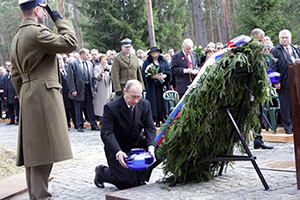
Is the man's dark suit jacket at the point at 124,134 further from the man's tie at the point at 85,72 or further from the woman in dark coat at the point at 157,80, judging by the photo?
the man's tie at the point at 85,72

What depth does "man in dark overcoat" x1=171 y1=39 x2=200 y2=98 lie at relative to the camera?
32.4 feet

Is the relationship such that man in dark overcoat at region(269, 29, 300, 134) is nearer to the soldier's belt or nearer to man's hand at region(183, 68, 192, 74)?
man's hand at region(183, 68, 192, 74)

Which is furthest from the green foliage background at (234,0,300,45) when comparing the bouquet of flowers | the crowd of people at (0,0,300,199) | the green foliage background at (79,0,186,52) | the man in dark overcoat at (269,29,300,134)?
the green foliage background at (79,0,186,52)

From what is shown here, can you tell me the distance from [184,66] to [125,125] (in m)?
5.09

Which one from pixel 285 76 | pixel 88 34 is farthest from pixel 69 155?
pixel 88 34

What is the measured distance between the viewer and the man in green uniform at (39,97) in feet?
13.8

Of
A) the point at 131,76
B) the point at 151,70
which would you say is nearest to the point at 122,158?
the point at 131,76

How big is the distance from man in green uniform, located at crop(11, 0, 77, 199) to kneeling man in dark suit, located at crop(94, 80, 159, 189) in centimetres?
78

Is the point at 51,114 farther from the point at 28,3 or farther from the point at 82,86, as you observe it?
the point at 82,86

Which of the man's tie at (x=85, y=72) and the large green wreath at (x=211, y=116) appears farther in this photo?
the man's tie at (x=85, y=72)

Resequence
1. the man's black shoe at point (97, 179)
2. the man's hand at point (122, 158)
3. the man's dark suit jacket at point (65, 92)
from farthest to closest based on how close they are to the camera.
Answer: the man's dark suit jacket at point (65, 92)
the man's black shoe at point (97, 179)
the man's hand at point (122, 158)

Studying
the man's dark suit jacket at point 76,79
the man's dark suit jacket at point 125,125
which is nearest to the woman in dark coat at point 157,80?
the man's dark suit jacket at point 76,79

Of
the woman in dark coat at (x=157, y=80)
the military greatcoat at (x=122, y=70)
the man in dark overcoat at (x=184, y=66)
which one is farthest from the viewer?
the woman in dark coat at (x=157, y=80)

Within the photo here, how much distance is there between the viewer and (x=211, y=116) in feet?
14.5
